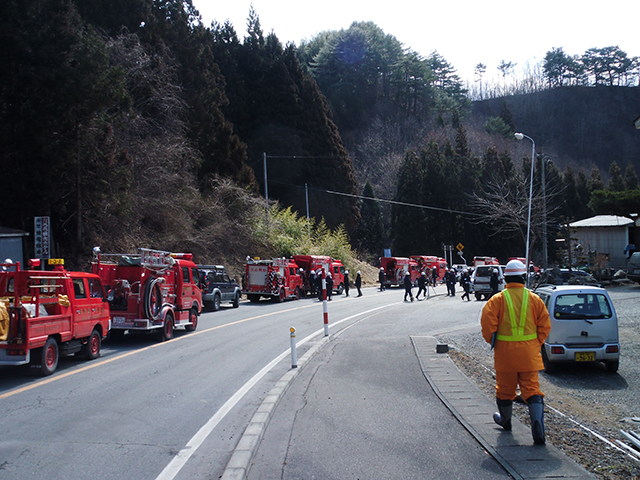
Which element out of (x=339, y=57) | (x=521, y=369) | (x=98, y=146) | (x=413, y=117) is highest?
(x=339, y=57)

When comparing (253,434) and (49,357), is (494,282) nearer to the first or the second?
(49,357)

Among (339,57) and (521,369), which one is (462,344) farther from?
(339,57)

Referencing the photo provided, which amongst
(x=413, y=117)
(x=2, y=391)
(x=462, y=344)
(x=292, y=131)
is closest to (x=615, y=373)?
(x=462, y=344)

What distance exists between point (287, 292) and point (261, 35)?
3968 cm

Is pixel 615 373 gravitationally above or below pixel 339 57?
below

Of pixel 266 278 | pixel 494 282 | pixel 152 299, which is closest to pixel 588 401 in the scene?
pixel 152 299

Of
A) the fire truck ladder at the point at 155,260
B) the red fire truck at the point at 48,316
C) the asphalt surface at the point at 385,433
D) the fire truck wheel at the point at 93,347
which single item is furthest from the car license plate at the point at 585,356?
the fire truck ladder at the point at 155,260

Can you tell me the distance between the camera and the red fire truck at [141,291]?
13812mm

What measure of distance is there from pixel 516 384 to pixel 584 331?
17.5 feet

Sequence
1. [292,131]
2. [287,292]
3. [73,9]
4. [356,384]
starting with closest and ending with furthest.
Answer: [356,384] < [73,9] < [287,292] < [292,131]

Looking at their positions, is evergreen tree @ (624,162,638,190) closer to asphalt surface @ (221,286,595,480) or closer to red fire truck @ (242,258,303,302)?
red fire truck @ (242,258,303,302)

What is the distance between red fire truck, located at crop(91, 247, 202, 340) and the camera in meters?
13.8

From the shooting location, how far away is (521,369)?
222 inches

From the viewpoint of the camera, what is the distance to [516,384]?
18.9 ft
